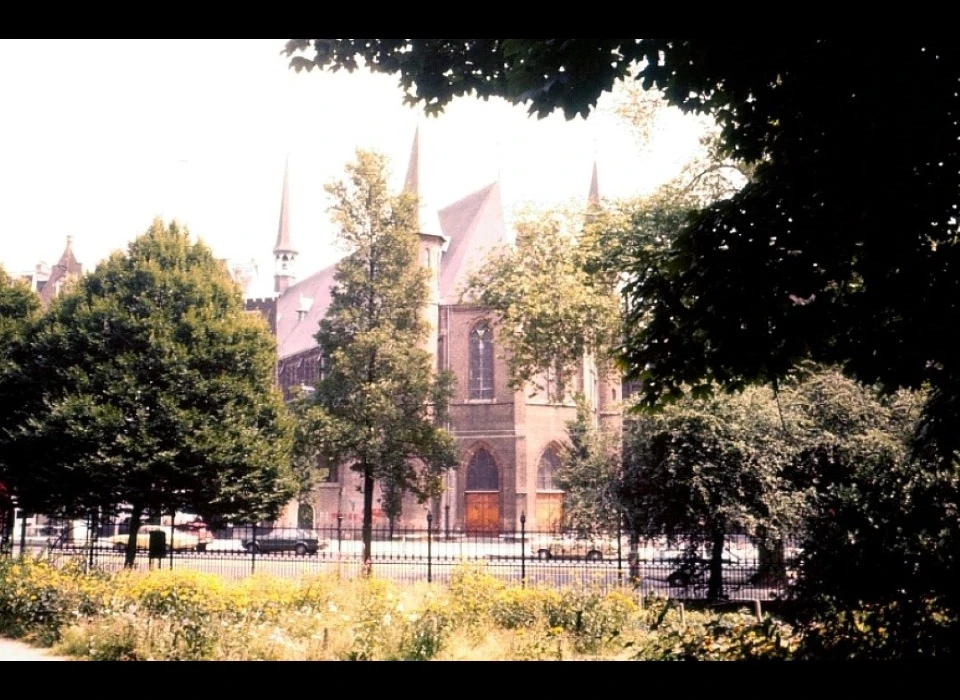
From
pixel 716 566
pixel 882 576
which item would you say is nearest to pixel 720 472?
pixel 716 566

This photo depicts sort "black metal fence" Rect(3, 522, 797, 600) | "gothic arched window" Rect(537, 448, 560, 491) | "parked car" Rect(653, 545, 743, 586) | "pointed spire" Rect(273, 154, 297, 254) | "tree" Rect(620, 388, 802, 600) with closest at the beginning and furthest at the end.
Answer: "black metal fence" Rect(3, 522, 797, 600)
"tree" Rect(620, 388, 802, 600)
"parked car" Rect(653, 545, 743, 586)
"gothic arched window" Rect(537, 448, 560, 491)
"pointed spire" Rect(273, 154, 297, 254)

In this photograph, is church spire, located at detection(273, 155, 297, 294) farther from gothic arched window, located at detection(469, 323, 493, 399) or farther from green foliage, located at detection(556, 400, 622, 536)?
green foliage, located at detection(556, 400, 622, 536)

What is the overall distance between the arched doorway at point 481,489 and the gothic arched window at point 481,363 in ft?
9.89

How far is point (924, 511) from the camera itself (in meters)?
5.80

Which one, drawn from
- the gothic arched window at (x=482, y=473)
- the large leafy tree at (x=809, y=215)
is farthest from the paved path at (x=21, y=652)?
the gothic arched window at (x=482, y=473)

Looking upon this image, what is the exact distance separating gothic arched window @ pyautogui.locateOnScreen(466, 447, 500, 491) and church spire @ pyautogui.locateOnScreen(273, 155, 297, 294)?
1595 inches

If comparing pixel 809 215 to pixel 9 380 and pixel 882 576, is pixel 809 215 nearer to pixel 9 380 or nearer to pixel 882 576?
pixel 882 576

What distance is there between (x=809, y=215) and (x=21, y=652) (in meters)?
11.4

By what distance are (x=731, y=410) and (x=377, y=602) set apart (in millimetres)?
8619

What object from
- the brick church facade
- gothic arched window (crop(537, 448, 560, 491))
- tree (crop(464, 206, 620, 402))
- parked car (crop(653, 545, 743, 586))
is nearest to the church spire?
the brick church facade

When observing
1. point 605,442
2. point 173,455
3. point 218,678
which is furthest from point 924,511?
point 173,455

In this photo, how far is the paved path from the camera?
11.0m

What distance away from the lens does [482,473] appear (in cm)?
4372

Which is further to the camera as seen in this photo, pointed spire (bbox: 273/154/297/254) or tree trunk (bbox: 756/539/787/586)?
pointed spire (bbox: 273/154/297/254)
